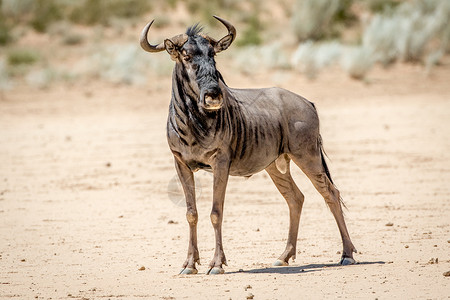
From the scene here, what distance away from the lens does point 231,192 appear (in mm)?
13047

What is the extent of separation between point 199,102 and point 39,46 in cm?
2690

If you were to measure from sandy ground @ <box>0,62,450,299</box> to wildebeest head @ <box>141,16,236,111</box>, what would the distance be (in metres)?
1.70

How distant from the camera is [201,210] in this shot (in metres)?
11.8

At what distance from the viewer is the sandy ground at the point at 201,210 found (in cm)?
749

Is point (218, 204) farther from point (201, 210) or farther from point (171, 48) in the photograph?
point (201, 210)

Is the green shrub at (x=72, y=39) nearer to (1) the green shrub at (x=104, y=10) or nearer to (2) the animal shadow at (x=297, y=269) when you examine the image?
(1) the green shrub at (x=104, y=10)

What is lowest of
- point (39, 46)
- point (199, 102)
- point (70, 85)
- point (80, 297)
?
point (80, 297)

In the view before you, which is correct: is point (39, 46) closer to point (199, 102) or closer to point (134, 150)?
point (134, 150)

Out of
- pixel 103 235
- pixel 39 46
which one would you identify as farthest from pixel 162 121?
pixel 39 46

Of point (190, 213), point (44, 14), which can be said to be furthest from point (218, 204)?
point (44, 14)

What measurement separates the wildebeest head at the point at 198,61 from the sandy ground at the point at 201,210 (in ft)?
5.59

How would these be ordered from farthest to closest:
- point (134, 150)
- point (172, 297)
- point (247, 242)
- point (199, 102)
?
point (134, 150) < point (247, 242) < point (199, 102) < point (172, 297)

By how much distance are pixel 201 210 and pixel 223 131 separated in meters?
3.92

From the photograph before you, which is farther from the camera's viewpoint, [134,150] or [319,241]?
[134,150]
